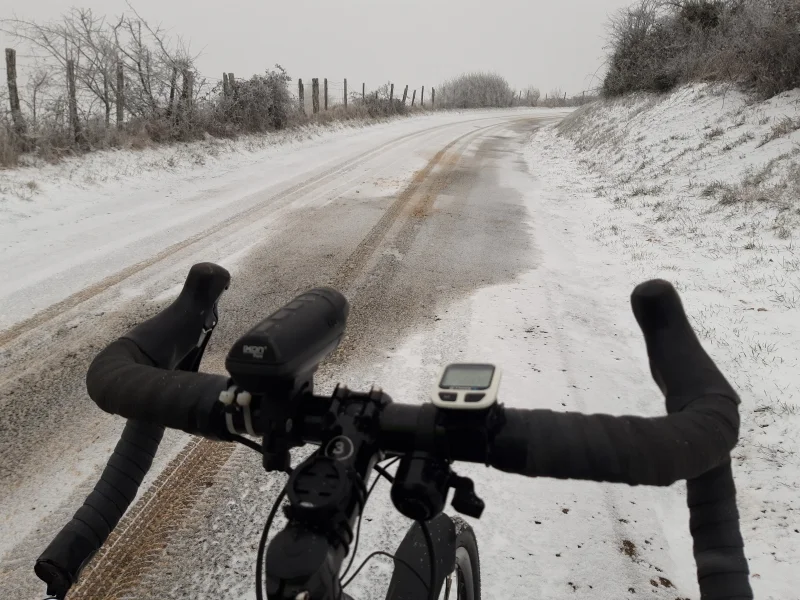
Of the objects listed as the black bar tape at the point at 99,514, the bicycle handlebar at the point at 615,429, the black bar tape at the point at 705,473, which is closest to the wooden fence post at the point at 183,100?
the black bar tape at the point at 99,514

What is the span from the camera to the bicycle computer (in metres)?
0.90


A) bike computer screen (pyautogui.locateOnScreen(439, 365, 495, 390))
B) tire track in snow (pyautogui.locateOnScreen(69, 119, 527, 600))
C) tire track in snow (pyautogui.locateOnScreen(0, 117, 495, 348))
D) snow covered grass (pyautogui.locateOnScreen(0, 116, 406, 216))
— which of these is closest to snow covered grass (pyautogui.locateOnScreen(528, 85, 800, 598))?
bike computer screen (pyautogui.locateOnScreen(439, 365, 495, 390))

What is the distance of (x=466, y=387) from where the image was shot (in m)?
0.93

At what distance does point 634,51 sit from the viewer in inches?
672

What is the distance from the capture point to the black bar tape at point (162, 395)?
1.10 metres

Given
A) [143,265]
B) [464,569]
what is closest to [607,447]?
[464,569]

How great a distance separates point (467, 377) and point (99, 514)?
984 mm

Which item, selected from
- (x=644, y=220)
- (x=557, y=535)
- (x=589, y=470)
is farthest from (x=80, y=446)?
(x=644, y=220)

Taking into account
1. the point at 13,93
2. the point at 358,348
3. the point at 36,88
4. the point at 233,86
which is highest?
the point at 233,86

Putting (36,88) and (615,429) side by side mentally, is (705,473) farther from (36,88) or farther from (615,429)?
(36,88)

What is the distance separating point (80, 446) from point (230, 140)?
39.8ft

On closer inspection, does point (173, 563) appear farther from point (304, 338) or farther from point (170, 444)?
point (304, 338)

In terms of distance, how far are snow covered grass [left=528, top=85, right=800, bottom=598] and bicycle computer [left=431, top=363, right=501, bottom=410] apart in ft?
6.95

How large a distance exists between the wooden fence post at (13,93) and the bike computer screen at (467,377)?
11.2m
